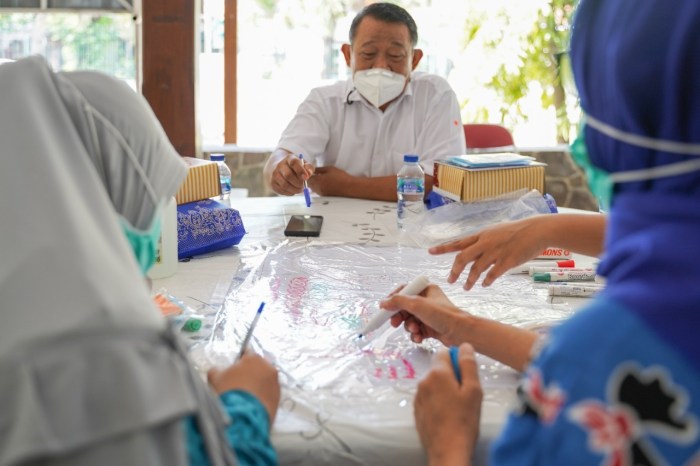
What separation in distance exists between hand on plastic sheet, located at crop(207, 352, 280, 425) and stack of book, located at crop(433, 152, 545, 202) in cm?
120

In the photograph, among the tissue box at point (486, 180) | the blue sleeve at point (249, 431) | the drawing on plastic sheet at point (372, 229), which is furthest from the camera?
the tissue box at point (486, 180)

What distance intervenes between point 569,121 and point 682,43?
478 cm

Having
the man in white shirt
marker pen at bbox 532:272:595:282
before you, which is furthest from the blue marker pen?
the man in white shirt

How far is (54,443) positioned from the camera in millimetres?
598

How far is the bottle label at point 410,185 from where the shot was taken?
2307 mm

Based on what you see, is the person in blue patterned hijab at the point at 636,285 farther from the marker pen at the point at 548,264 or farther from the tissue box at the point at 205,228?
the tissue box at the point at 205,228

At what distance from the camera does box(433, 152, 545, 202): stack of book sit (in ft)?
7.06

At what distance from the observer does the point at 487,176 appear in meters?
2.17

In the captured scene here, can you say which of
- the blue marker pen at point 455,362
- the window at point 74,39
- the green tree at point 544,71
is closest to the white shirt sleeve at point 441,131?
the blue marker pen at point 455,362

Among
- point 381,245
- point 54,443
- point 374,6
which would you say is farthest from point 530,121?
point 54,443

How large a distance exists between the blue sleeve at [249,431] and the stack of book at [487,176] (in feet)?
4.27

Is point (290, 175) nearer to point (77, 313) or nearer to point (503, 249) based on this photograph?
point (503, 249)

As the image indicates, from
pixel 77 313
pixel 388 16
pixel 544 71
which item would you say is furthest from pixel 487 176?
pixel 544 71

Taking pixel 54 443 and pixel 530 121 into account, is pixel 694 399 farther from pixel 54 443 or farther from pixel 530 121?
pixel 530 121
